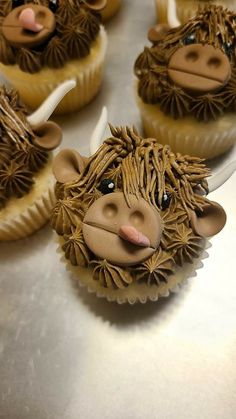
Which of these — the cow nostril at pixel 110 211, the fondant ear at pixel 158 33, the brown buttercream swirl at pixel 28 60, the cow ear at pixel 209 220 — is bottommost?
the cow ear at pixel 209 220

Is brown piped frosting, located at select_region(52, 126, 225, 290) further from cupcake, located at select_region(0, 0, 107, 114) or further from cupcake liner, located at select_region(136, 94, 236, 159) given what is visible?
cupcake, located at select_region(0, 0, 107, 114)

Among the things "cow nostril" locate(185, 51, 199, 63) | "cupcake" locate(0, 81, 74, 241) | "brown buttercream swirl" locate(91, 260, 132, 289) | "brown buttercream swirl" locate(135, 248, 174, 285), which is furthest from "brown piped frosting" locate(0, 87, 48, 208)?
"cow nostril" locate(185, 51, 199, 63)

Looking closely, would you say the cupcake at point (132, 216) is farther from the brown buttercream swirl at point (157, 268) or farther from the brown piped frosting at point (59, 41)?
the brown piped frosting at point (59, 41)

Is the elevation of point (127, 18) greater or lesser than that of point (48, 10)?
lesser

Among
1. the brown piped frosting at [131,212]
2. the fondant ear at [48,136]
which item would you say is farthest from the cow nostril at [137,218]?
the fondant ear at [48,136]

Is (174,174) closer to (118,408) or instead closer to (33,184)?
(33,184)

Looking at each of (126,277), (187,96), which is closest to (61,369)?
(126,277)
